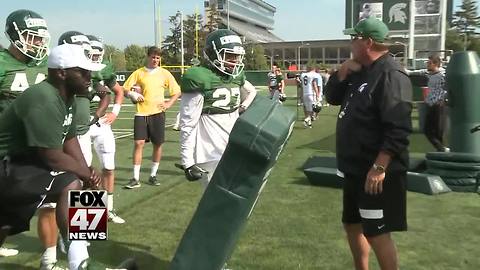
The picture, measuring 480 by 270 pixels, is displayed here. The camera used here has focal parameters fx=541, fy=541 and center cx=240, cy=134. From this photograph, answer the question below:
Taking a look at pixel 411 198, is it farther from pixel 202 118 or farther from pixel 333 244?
pixel 202 118

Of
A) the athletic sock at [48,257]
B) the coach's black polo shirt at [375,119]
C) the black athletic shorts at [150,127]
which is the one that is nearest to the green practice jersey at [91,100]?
the athletic sock at [48,257]

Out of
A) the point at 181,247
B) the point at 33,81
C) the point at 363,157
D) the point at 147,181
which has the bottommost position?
the point at 147,181

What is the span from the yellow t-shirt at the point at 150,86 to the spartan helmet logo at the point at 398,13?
19.8m

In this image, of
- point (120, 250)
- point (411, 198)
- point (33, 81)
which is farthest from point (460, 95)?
point (33, 81)

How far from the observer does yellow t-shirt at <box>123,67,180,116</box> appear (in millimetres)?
7547

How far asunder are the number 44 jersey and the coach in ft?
3.98

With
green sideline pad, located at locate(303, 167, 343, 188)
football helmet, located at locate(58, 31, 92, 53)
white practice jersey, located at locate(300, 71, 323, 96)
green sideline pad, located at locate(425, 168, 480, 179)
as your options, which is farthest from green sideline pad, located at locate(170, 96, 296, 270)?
white practice jersey, located at locate(300, 71, 323, 96)

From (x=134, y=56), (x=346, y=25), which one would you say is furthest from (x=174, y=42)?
(x=346, y=25)

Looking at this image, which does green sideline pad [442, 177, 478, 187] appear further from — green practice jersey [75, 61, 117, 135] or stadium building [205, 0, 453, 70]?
green practice jersey [75, 61, 117, 135]

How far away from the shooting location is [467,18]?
87.9 meters

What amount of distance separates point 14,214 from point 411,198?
4.77 meters

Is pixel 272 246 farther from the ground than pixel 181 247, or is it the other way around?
pixel 181 247

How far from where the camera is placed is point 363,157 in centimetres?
347

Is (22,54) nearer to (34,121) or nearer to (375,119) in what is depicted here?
(34,121)
